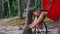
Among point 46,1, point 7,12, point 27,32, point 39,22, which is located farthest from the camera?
point 7,12

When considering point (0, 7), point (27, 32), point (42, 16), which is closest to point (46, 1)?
point (42, 16)

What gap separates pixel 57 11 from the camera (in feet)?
8.84

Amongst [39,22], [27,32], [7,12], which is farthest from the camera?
[7,12]

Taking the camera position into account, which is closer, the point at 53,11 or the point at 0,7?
the point at 53,11

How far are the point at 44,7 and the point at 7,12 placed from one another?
1551cm

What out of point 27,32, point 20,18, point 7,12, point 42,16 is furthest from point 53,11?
point 7,12

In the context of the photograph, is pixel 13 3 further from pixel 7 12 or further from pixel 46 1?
pixel 46 1

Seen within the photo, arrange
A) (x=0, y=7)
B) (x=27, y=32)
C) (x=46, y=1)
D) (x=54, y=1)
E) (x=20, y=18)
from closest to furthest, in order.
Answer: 1. (x=54, y=1)
2. (x=46, y=1)
3. (x=27, y=32)
4. (x=20, y=18)
5. (x=0, y=7)

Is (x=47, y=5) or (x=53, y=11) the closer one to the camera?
(x=53, y=11)

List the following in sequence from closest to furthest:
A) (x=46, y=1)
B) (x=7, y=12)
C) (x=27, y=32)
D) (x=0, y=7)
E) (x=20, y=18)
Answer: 1. (x=46, y=1)
2. (x=27, y=32)
3. (x=20, y=18)
4. (x=0, y=7)
5. (x=7, y=12)

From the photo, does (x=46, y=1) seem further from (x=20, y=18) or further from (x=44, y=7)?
(x=20, y=18)

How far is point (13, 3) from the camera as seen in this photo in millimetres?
18688

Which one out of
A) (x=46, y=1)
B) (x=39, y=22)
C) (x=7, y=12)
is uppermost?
(x=46, y=1)

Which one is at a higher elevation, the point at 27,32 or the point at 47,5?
the point at 47,5
